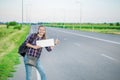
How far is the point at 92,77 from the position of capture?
379 inches

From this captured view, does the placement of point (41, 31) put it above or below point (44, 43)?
above

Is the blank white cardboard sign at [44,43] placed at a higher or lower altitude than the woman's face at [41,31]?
lower

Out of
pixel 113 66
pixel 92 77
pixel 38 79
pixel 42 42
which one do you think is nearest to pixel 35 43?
pixel 42 42

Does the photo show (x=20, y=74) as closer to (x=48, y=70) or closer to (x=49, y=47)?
(x=48, y=70)

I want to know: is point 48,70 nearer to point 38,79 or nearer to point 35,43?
point 38,79

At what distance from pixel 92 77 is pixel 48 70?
7.34 feet

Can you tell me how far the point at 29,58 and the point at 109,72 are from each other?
14.4ft

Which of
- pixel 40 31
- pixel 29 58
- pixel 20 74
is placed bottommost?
pixel 20 74

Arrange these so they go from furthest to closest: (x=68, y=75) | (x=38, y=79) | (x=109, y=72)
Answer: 1. (x=109, y=72)
2. (x=68, y=75)
3. (x=38, y=79)

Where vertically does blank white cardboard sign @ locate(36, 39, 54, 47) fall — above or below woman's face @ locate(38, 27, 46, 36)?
below

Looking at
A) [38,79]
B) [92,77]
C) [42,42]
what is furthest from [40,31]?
[92,77]

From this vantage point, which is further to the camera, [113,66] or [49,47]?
[113,66]

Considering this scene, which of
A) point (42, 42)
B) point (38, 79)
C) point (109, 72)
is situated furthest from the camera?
point (109, 72)

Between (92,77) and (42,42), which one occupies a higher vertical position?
(42,42)
